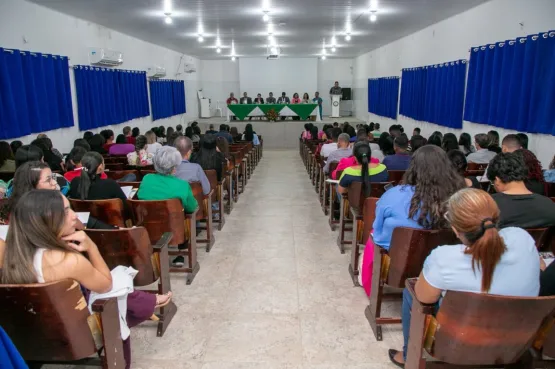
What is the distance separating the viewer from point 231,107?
1501 cm

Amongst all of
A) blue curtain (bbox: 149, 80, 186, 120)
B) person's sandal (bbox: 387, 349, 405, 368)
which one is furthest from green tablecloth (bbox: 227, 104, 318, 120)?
person's sandal (bbox: 387, 349, 405, 368)

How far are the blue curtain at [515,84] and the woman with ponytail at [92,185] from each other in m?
4.84

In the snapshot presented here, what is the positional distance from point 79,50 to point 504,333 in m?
8.61

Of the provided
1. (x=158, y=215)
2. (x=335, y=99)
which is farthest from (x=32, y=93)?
(x=335, y=99)

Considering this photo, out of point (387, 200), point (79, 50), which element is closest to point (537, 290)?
point (387, 200)

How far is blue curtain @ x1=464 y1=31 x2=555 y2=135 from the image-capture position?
16.5ft

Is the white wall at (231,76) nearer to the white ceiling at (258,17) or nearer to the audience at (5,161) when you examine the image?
the white ceiling at (258,17)

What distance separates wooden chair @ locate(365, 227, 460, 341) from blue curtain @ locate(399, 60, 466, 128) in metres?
5.97

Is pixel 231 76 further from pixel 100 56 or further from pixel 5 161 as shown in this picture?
pixel 5 161

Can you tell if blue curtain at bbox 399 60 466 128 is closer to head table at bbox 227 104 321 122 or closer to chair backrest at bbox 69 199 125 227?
head table at bbox 227 104 321 122

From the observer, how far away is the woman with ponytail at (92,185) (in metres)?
3.03

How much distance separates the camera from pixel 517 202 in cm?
234

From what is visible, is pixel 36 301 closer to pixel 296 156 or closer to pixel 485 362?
pixel 485 362

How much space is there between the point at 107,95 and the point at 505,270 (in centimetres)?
903
